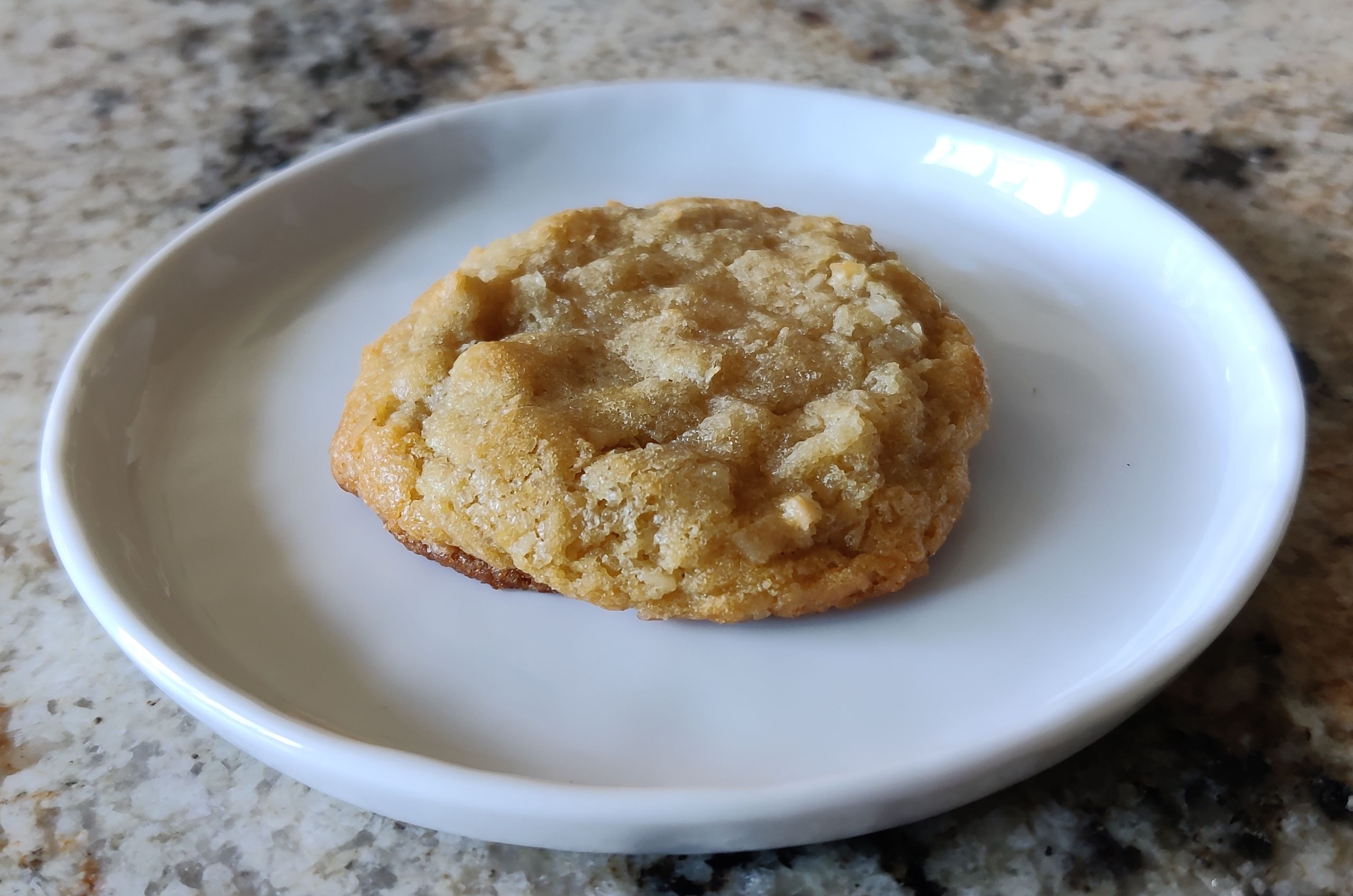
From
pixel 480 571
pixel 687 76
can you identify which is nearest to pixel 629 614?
pixel 480 571

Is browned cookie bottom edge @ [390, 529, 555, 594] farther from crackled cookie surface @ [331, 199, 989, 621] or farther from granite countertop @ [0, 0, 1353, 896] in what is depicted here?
granite countertop @ [0, 0, 1353, 896]

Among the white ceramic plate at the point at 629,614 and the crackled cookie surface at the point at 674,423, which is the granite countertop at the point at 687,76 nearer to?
the white ceramic plate at the point at 629,614

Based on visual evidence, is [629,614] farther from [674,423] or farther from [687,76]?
[687,76]

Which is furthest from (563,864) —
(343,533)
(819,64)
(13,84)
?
(13,84)

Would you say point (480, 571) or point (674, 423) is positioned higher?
point (674, 423)

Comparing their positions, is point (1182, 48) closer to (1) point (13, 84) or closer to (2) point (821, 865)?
(2) point (821, 865)

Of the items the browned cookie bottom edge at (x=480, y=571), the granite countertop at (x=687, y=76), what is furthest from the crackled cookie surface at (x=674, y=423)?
the granite countertop at (x=687, y=76)
